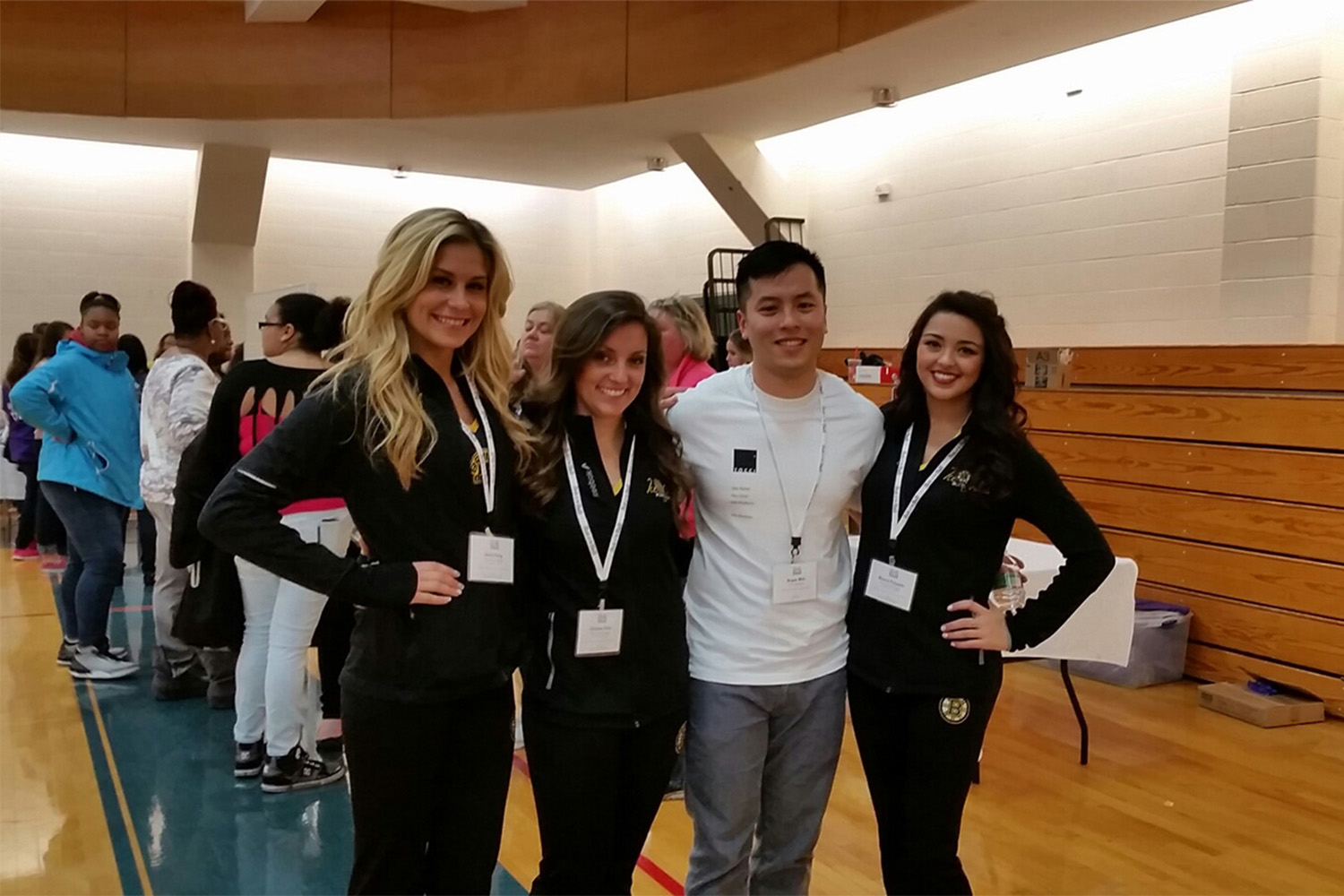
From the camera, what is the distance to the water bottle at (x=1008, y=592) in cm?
200

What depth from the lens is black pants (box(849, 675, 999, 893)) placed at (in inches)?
73.7

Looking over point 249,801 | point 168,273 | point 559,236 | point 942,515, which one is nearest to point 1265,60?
point 942,515

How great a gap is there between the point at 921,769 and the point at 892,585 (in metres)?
0.35

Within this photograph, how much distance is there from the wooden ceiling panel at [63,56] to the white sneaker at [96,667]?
4.41 m

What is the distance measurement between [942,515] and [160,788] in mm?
2802

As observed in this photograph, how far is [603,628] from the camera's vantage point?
175 cm

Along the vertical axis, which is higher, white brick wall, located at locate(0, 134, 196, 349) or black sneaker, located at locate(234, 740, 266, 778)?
white brick wall, located at locate(0, 134, 196, 349)

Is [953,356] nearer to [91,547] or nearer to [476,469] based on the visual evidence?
[476,469]

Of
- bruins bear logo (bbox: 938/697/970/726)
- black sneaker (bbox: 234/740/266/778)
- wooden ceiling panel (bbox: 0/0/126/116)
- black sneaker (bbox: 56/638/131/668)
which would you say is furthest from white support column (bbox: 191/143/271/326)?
bruins bear logo (bbox: 938/697/970/726)

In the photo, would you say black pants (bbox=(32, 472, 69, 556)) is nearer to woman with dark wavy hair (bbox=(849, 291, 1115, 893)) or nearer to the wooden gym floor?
the wooden gym floor

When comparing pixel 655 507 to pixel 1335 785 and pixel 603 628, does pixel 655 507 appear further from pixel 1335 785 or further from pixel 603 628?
pixel 1335 785

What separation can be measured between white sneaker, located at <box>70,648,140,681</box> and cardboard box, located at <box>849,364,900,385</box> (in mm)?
4653

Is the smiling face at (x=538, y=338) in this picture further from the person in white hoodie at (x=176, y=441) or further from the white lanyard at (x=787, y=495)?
the white lanyard at (x=787, y=495)

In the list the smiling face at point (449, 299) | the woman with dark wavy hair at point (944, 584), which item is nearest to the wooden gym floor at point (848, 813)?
the woman with dark wavy hair at point (944, 584)
